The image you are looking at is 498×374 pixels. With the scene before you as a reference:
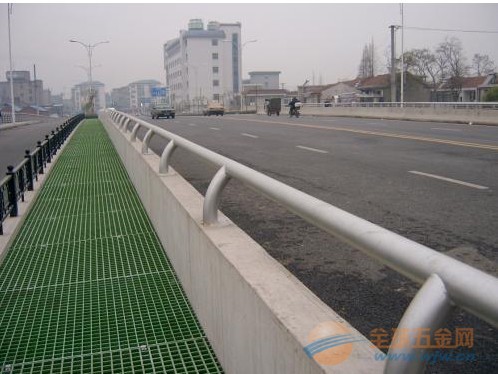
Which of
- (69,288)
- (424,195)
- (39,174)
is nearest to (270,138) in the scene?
(39,174)

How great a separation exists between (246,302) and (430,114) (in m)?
31.7

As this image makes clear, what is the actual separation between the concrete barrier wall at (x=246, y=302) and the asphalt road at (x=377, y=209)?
799mm

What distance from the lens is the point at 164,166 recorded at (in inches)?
261

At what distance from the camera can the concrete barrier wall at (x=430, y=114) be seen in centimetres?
2779

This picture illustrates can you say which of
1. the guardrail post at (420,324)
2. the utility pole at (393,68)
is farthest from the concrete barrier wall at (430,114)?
Answer: the guardrail post at (420,324)

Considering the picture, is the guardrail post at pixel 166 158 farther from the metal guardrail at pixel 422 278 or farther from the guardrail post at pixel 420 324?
the guardrail post at pixel 420 324

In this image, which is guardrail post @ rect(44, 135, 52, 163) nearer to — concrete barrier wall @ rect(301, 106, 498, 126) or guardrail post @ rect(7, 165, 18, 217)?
guardrail post @ rect(7, 165, 18, 217)

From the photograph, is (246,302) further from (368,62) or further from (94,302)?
(368,62)

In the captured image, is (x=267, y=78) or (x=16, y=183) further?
(x=267, y=78)

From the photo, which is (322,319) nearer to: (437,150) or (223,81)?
(437,150)

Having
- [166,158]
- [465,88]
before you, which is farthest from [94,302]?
[465,88]

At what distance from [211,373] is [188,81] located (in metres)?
147

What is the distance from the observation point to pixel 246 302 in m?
2.93

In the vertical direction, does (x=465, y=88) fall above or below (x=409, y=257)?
above
